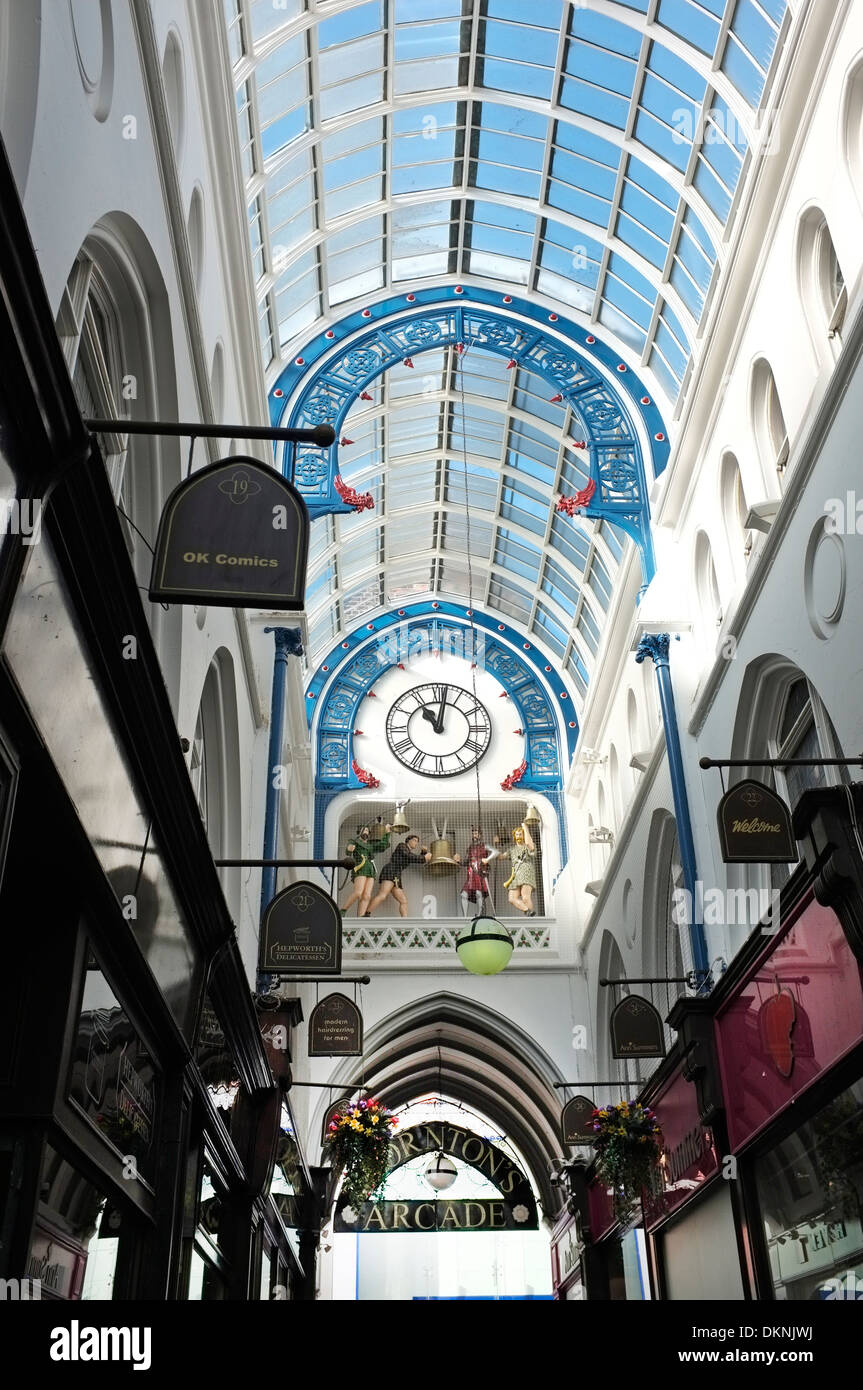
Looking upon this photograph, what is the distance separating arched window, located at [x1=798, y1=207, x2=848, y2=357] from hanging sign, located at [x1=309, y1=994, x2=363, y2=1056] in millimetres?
9665

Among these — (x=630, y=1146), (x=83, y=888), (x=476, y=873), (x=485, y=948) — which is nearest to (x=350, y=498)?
(x=485, y=948)

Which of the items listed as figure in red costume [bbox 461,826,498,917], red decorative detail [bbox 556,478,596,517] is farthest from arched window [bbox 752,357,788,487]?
figure in red costume [bbox 461,826,498,917]

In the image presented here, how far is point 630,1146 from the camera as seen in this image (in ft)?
40.2

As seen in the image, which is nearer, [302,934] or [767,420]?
[302,934]

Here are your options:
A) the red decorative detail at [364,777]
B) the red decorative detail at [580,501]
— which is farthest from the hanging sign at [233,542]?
the red decorative detail at [364,777]

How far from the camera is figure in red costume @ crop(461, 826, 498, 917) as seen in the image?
21.1 meters

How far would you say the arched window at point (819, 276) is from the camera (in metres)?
9.04

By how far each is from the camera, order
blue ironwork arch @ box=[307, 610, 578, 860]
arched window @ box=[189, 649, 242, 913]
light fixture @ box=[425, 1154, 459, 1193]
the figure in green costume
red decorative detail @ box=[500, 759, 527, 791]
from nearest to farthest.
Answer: arched window @ box=[189, 649, 242, 913], the figure in green costume, light fixture @ box=[425, 1154, 459, 1193], blue ironwork arch @ box=[307, 610, 578, 860], red decorative detail @ box=[500, 759, 527, 791]

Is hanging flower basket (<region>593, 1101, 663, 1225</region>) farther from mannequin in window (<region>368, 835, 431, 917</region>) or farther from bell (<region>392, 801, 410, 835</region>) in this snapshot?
bell (<region>392, 801, 410, 835</region>)

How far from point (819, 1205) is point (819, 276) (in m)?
6.86

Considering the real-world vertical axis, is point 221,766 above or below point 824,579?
above

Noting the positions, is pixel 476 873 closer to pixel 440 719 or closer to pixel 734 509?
pixel 440 719

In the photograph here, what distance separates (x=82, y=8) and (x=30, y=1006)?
457cm

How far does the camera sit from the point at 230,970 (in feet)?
28.2
